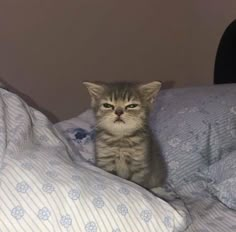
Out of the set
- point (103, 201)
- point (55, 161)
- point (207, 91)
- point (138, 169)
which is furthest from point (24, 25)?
point (103, 201)

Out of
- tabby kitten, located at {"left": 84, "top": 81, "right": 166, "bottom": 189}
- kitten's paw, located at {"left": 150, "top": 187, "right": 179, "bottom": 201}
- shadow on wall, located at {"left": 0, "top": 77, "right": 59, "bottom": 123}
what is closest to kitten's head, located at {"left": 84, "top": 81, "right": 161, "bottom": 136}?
tabby kitten, located at {"left": 84, "top": 81, "right": 166, "bottom": 189}

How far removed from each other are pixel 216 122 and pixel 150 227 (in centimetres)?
68

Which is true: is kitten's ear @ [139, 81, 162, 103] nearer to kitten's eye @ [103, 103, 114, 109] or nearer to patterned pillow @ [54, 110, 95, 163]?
kitten's eye @ [103, 103, 114, 109]

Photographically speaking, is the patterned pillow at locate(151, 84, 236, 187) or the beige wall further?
the beige wall

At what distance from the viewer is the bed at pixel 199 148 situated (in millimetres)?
1451

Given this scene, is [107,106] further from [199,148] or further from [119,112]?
[199,148]

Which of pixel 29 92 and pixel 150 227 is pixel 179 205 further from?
pixel 29 92

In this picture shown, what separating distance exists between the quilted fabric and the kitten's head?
0.81 feet

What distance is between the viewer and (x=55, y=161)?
47.8 inches

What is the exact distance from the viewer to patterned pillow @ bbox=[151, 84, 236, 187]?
1654mm

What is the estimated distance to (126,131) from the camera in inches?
59.7

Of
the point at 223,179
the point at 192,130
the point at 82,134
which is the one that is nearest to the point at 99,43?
the point at 82,134

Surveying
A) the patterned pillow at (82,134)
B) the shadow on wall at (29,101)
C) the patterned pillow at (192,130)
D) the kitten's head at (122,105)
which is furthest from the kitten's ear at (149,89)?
the shadow on wall at (29,101)

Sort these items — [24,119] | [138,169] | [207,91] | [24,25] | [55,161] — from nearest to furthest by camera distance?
[55,161] → [24,119] → [138,169] → [207,91] → [24,25]
